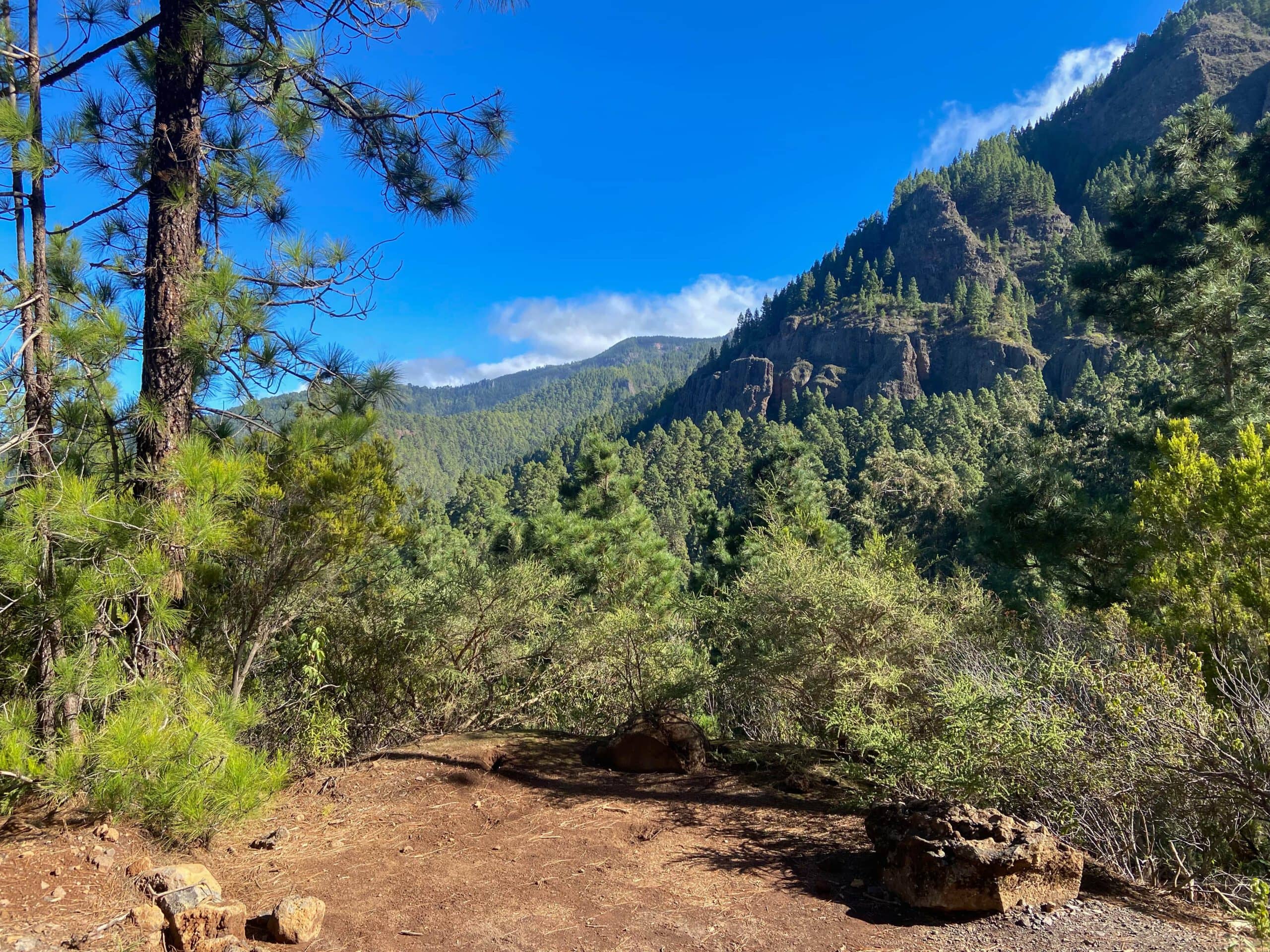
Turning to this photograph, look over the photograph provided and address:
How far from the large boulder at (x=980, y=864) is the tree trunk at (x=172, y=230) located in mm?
4339

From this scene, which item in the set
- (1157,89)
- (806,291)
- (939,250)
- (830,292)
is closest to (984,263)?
(939,250)

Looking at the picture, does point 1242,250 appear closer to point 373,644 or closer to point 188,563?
point 373,644

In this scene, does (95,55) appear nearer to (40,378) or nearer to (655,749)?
(40,378)

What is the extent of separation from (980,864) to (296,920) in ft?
9.74

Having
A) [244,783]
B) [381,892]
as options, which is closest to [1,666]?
[244,783]

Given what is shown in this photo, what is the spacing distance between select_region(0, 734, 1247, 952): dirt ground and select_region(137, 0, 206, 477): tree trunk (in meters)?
2.08

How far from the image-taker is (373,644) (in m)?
6.00

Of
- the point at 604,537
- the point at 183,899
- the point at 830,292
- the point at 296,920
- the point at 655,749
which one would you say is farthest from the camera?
the point at 830,292

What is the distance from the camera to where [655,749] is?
5781mm

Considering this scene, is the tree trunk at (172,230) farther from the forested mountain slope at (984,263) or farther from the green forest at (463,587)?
the forested mountain slope at (984,263)

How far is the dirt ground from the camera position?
2818 mm

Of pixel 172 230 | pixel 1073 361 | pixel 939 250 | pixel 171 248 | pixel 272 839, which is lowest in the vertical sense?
pixel 272 839

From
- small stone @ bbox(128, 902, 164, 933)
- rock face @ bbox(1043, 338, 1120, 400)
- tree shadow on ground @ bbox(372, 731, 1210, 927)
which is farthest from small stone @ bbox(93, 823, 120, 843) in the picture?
rock face @ bbox(1043, 338, 1120, 400)

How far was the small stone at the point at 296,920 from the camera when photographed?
9.33 ft
